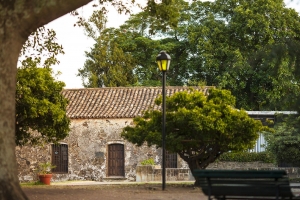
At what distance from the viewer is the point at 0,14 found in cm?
1135

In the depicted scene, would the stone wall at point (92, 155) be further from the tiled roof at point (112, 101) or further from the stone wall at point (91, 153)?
the tiled roof at point (112, 101)

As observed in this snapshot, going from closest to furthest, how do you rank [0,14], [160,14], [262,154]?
1. [0,14]
2. [160,14]
3. [262,154]

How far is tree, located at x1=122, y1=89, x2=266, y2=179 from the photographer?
20.6 m

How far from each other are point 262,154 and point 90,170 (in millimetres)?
8372

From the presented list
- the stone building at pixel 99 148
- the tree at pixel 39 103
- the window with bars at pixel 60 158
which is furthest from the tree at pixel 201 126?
the window with bars at pixel 60 158

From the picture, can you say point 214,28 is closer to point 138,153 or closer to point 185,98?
point 138,153

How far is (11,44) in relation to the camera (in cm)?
1142

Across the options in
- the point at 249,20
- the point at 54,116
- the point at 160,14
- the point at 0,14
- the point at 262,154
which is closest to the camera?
the point at 0,14

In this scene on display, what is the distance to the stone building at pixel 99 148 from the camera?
114 feet

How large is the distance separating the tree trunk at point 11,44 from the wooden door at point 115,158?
78.6 ft

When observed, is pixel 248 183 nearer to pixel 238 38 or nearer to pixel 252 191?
A: pixel 252 191

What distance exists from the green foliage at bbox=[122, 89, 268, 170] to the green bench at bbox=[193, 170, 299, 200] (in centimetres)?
1092

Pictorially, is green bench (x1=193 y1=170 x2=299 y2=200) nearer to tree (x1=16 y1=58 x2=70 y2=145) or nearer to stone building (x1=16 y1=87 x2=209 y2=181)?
tree (x1=16 y1=58 x2=70 y2=145)

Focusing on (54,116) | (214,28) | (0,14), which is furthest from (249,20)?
(0,14)
